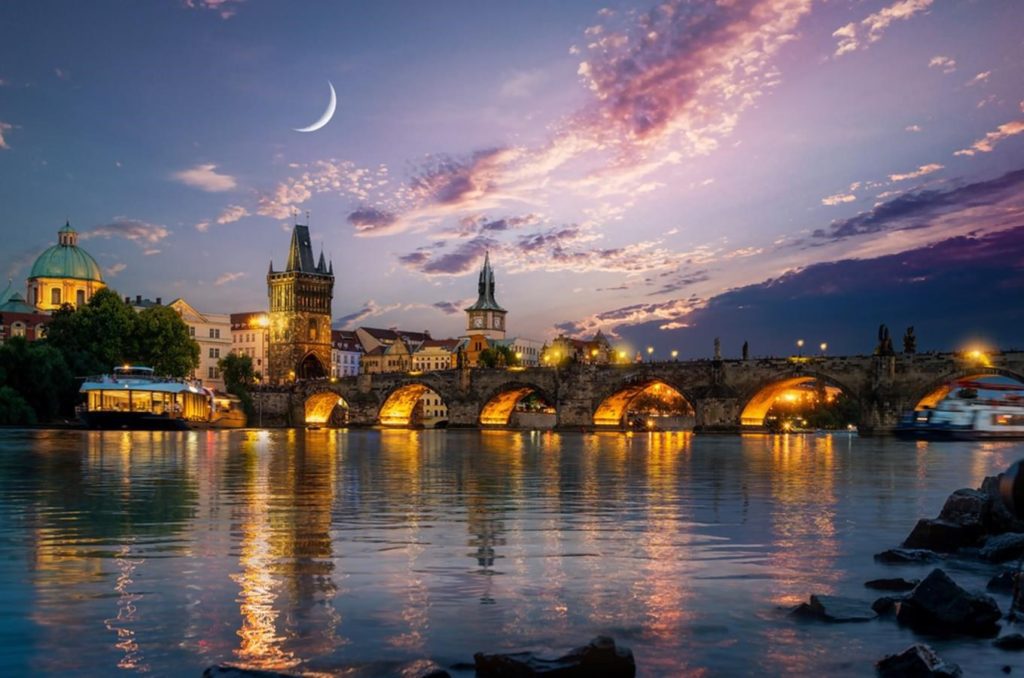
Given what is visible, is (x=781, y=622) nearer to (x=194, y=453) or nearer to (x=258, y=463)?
(x=258, y=463)

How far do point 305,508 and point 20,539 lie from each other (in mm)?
5007

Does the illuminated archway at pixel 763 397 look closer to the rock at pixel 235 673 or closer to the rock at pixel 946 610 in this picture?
the rock at pixel 946 610

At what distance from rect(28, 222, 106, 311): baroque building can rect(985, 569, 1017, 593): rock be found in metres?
143

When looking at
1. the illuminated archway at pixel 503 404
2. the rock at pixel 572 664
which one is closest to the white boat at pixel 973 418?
the illuminated archway at pixel 503 404

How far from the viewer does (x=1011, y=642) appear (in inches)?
280

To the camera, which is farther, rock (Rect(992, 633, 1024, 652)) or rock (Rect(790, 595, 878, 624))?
rock (Rect(790, 595, 878, 624))

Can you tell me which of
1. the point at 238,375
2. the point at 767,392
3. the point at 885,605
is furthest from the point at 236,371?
the point at 885,605

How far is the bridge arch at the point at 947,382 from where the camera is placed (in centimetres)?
6288

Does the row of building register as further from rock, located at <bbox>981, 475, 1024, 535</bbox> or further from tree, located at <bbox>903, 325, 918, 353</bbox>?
rock, located at <bbox>981, 475, 1024, 535</bbox>

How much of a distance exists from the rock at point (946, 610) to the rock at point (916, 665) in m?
1.21

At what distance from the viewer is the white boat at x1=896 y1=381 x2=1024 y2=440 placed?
6219 cm

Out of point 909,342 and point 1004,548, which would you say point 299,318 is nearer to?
point 909,342

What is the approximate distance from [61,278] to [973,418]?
126m

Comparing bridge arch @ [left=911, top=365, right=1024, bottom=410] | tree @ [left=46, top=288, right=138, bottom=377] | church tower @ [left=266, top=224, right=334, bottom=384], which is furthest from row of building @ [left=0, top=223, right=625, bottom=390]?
bridge arch @ [left=911, top=365, right=1024, bottom=410]
